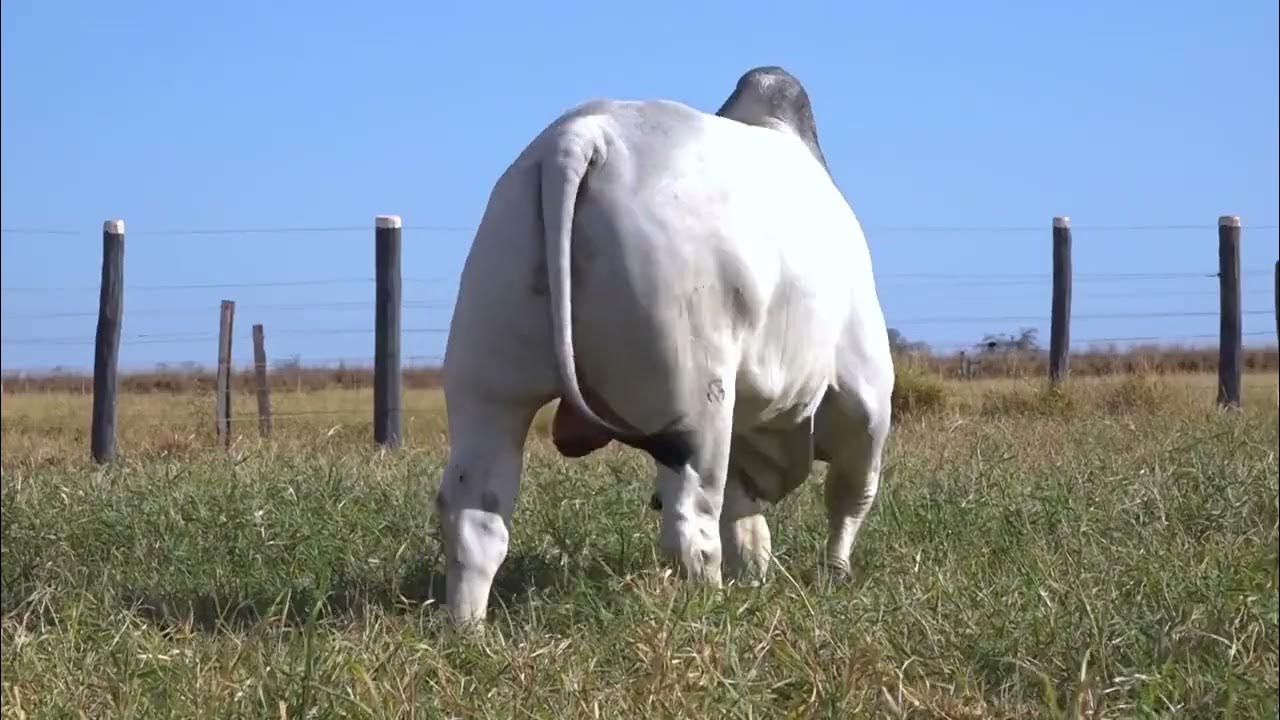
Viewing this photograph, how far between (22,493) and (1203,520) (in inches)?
187

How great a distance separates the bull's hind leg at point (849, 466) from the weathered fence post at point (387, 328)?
6.61 meters

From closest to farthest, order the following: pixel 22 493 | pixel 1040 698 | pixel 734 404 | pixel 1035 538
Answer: pixel 1040 698 → pixel 734 404 → pixel 1035 538 → pixel 22 493

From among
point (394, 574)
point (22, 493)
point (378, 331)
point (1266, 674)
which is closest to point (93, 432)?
point (378, 331)

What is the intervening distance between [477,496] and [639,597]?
0.51 meters

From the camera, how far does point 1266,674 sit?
3307mm

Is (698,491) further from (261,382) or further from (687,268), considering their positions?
(261,382)

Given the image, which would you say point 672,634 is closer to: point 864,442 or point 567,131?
point 567,131

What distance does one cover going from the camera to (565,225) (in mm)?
4285

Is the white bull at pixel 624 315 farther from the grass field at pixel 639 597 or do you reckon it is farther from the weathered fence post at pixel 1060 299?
the weathered fence post at pixel 1060 299

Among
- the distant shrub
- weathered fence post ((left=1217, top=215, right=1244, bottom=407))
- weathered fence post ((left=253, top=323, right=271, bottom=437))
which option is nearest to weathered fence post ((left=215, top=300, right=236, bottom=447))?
weathered fence post ((left=253, top=323, right=271, bottom=437))

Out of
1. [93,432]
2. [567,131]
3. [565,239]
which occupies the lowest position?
[93,432]

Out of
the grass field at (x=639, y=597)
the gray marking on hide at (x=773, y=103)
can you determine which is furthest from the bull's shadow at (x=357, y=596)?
the gray marking on hide at (x=773, y=103)

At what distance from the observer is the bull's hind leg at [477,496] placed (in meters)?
4.41

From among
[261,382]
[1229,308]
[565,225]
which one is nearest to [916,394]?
[1229,308]
